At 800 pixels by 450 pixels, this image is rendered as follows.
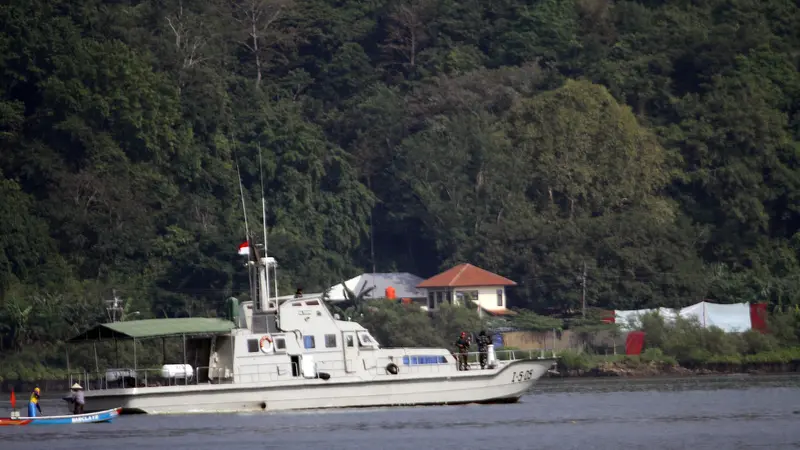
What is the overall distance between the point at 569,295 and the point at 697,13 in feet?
79.1

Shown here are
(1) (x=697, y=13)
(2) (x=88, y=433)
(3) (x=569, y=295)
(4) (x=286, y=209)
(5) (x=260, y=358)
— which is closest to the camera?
(2) (x=88, y=433)

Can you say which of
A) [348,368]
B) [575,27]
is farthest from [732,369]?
[575,27]

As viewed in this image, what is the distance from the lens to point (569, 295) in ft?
333

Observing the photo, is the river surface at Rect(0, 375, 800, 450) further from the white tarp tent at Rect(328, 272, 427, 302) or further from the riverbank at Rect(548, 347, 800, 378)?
the white tarp tent at Rect(328, 272, 427, 302)

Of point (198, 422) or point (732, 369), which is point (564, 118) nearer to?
point (732, 369)

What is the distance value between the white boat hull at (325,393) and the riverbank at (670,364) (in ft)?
86.1

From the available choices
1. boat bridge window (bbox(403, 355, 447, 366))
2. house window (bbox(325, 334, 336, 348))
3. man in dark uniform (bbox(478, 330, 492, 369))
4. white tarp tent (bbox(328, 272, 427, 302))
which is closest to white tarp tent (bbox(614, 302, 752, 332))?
white tarp tent (bbox(328, 272, 427, 302))

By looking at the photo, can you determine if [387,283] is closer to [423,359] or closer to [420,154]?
[420,154]

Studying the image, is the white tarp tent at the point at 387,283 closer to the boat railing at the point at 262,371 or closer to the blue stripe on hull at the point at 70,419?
the boat railing at the point at 262,371

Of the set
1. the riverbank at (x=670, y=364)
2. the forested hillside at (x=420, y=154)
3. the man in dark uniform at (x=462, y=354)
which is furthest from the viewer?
the forested hillside at (x=420, y=154)

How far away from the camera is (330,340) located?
5906cm

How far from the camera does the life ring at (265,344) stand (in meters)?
58.3

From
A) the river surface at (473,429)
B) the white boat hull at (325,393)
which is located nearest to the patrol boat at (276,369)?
the white boat hull at (325,393)

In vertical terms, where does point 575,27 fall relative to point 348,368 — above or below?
above
